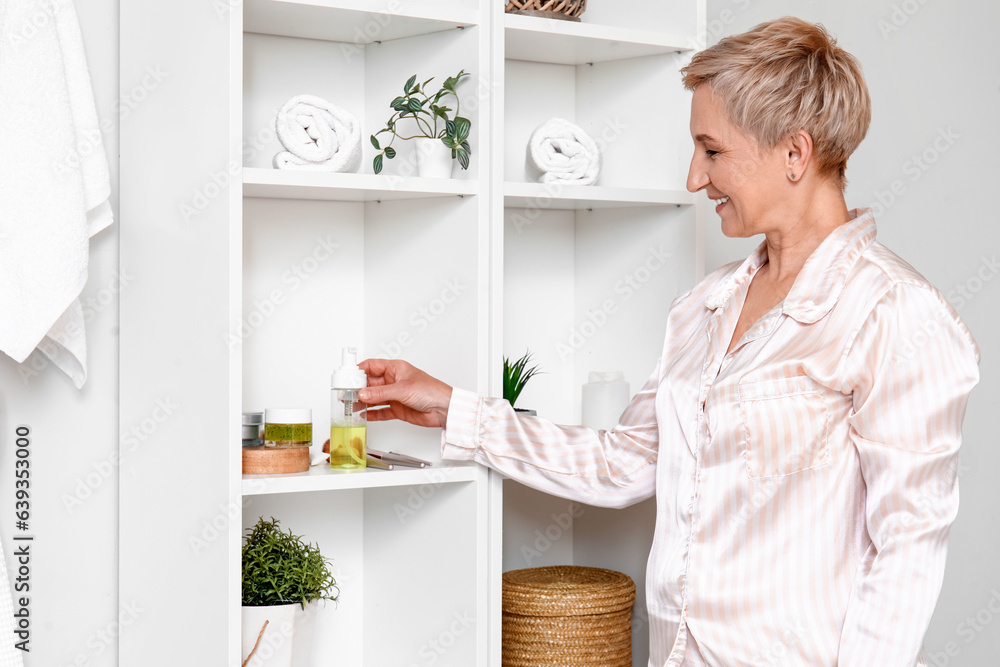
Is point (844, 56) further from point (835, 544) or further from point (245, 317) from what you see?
point (245, 317)

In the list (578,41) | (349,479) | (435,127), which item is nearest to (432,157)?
(435,127)

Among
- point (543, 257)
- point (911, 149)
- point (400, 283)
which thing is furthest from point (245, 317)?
point (911, 149)

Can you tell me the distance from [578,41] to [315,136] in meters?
0.51

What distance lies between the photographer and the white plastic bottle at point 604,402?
70.9 inches

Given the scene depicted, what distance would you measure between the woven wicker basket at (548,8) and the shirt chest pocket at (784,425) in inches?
29.8

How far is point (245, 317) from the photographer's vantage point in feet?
5.53

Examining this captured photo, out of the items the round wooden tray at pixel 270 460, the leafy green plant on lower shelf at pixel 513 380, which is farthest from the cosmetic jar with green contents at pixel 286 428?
the leafy green plant on lower shelf at pixel 513 380

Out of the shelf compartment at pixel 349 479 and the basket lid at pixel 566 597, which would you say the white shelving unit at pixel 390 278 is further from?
the basket lid at pixel 566 597

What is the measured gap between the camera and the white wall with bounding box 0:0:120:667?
5.25 feet

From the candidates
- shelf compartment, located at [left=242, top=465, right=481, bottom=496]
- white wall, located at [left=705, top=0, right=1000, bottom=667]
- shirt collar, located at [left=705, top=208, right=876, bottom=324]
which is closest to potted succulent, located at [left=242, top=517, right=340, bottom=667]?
shelf compartment, located at [left=242, top=465, right=481, bottom=496]

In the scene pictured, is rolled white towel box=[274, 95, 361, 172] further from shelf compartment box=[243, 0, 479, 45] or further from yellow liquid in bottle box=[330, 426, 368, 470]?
yellow liquid in bottle box=[330, 426, 368, 470]

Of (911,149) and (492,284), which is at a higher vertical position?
(911,149)

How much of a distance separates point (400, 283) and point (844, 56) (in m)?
0.74

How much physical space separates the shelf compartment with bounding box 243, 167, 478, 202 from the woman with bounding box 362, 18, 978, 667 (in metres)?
0.29
